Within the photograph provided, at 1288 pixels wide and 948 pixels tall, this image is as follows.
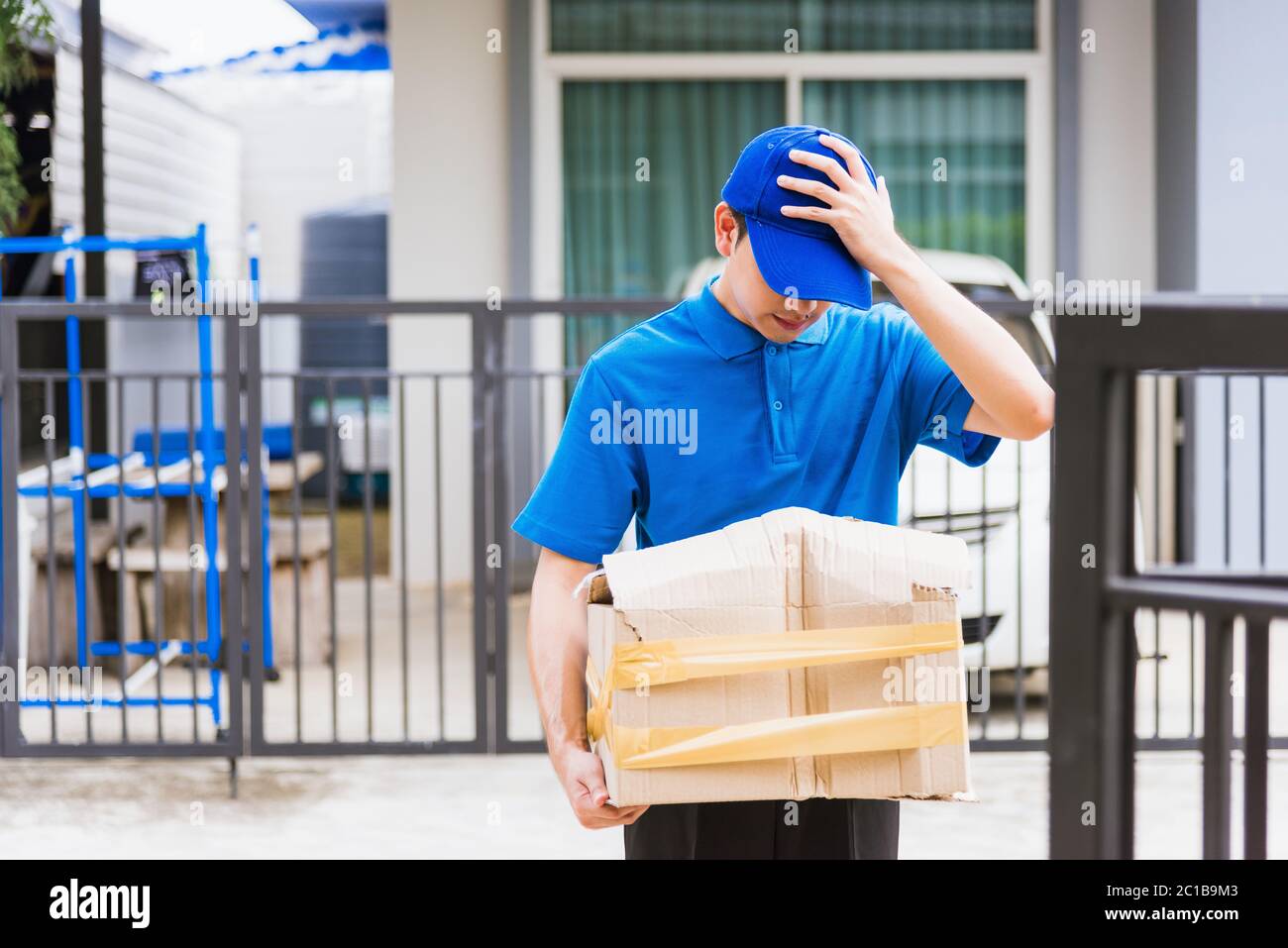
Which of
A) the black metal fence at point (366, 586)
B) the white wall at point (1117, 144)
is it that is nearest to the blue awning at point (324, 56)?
the black metal fence at point (366, 586)

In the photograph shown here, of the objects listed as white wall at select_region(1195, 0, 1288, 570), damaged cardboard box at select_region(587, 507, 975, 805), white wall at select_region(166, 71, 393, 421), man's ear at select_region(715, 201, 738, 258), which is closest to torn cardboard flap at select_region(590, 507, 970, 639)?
damaged cardboard box at select_region(587, 507, 975, 805)

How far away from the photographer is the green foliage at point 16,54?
8.28m

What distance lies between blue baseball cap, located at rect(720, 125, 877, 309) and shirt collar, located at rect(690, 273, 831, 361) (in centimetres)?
17

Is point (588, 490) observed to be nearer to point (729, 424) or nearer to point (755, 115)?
point (729, 424)

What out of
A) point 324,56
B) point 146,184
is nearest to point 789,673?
point 146,184

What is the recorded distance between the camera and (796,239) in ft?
6.76

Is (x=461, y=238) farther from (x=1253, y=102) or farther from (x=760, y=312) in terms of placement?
(x=760, y=312)

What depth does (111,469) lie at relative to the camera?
6.90m

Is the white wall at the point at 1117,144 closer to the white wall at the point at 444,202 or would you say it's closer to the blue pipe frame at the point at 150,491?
the white wall at the point at 444,202

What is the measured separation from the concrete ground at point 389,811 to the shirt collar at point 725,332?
2.60 metres

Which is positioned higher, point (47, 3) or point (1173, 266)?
point (47, 3)
